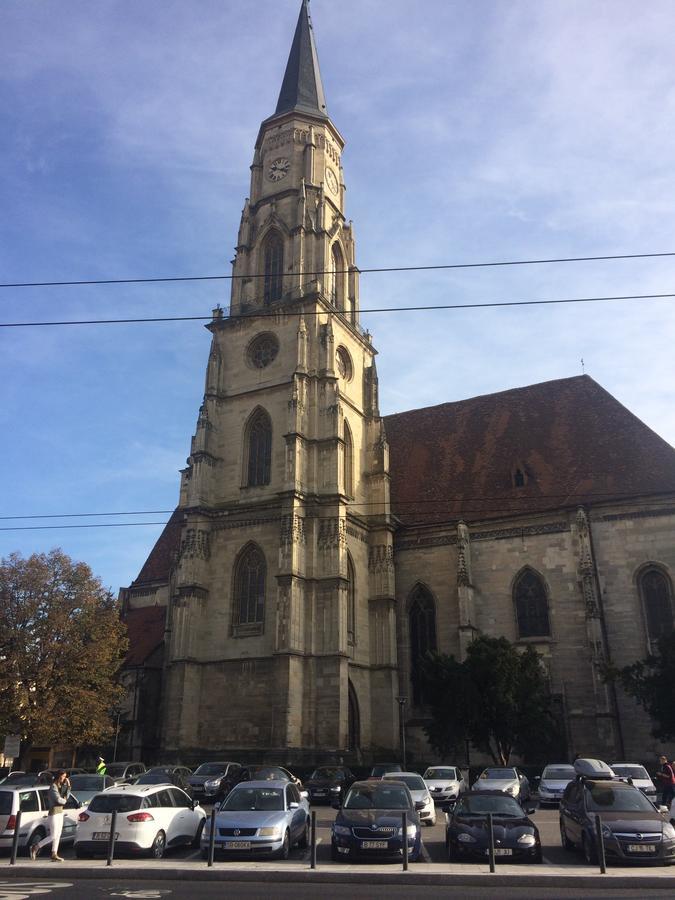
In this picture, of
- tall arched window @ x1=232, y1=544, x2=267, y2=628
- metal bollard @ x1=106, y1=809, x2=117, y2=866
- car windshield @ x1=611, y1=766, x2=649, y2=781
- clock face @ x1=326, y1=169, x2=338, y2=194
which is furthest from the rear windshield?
clock face @ x1=326, y1=169, x2=338, y2=194

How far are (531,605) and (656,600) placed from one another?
17.4 feet

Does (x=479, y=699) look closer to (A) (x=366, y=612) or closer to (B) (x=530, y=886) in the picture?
(A) (x=366, y=612)

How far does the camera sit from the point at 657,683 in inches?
1102

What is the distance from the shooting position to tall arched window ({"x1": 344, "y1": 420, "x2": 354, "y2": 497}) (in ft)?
128

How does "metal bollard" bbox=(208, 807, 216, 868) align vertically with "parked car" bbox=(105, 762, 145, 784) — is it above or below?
below

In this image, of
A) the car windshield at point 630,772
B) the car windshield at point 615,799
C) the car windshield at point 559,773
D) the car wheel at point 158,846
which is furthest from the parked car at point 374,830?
the car windshield at point 630,772

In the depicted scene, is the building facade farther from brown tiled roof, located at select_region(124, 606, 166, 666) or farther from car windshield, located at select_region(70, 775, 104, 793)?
car windshield, located at select_region(70, 775, 104, 793)

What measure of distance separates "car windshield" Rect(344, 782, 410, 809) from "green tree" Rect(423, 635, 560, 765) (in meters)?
14.3

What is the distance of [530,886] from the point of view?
11781 mm

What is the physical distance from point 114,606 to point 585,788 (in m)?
22.8

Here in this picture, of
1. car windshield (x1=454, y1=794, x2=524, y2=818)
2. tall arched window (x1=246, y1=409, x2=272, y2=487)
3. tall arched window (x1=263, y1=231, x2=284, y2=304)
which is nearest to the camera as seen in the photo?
car windshield (x1=454, y1=794, x2=524, y2=818)

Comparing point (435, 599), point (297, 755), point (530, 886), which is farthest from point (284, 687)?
point (530, 886)

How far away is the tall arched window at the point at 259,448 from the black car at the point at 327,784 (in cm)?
1447

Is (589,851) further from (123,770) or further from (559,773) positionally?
(123,770)
